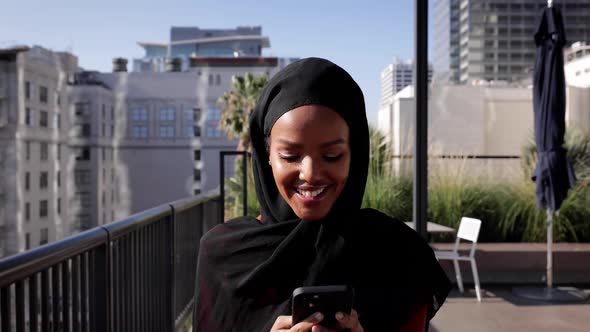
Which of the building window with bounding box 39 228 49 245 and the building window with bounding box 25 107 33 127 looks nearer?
the building window with bounding box 25 107 33 127

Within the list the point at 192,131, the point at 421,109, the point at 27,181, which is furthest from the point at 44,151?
the point at 421,109

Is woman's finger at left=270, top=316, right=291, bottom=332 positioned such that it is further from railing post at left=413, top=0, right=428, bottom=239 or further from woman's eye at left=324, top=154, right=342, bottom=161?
railing post at left=413, top=0, right=428, bottom=239

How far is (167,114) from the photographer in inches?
3684

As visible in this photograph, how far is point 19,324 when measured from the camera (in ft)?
4.26

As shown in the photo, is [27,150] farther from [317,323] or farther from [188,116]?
[317,323]

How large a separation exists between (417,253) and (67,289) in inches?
39.0

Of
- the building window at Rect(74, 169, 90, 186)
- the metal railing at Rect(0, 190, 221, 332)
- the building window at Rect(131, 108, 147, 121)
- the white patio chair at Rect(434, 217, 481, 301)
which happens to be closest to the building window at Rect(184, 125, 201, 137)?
the building window at Rect(131, 108, 147, 121)

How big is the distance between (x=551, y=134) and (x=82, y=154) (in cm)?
10068

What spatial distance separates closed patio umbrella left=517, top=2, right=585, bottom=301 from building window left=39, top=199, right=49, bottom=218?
89.3m

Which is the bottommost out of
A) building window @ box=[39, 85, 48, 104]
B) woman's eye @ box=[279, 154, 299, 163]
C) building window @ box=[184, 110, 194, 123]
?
woman's eye @ box=[279, 154, 299, 163]

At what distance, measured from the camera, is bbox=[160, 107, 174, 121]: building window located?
92125 millimetres

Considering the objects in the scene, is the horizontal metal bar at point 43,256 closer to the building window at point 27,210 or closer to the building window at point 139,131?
the building window at point 27,210

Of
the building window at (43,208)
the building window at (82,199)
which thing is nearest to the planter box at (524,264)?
the building window at (43,208)

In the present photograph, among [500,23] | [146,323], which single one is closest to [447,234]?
[146,323]
